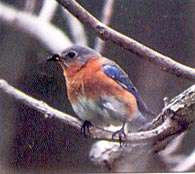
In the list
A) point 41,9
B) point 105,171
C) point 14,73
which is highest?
point 41,9

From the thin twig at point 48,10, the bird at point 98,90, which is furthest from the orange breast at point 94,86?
the thin twig at point 48,10

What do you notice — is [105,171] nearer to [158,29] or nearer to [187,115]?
[187,115]

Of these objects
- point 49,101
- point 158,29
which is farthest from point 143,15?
point 49,101

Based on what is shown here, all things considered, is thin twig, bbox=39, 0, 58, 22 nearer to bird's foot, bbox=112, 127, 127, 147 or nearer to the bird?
the bird

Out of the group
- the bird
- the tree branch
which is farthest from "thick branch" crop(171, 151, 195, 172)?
the bird

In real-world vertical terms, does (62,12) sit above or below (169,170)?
above

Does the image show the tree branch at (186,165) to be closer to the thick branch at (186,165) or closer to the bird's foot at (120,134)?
the thick branch at (186,165)
